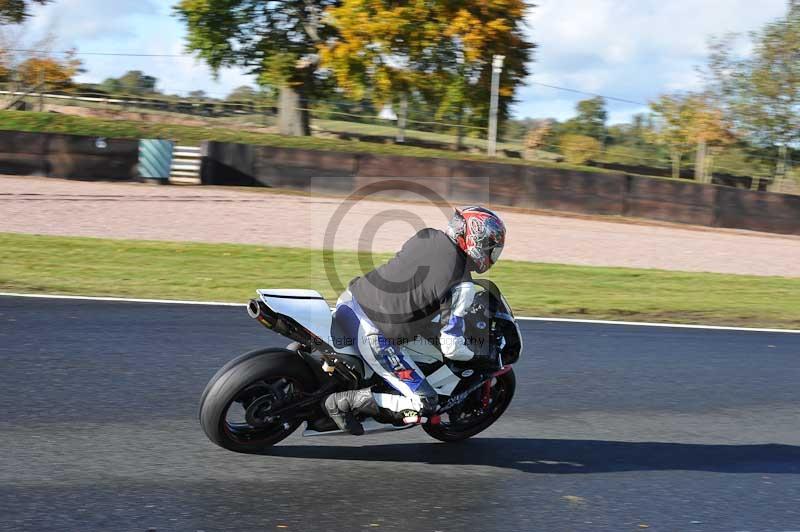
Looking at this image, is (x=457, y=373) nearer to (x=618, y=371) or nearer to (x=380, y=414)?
(x=380, y=414)

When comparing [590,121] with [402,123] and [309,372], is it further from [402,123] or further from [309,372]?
[309,372]

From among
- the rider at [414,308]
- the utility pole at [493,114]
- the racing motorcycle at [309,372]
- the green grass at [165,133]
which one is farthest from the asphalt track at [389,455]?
the utility pole at [493,114]

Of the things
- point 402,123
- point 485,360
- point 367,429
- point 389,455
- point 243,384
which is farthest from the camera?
point 402,123

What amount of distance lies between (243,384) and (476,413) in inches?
66.6

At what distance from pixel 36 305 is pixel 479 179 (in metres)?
16.8

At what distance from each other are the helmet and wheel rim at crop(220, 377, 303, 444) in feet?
4.08

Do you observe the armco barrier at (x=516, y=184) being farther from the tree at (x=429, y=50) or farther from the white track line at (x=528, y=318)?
the white track line at (x=528, y=318)

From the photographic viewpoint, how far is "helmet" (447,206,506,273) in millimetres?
5367

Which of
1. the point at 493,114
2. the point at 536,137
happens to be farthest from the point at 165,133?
the point at 536,137

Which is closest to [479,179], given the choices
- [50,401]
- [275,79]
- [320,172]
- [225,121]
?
[320,172]

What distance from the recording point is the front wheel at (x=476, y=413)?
19.9ft

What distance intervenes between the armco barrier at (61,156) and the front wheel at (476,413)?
65.2 feet

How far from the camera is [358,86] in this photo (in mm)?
33969

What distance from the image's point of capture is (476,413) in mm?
6113
